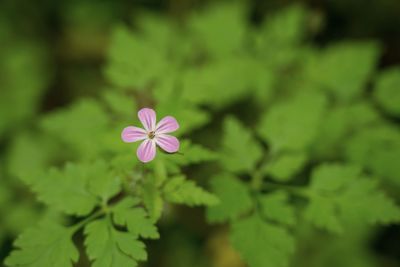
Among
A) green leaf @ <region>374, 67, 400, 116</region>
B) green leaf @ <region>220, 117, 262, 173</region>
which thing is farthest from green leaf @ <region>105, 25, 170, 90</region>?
green leaf @ <region>374, 67, 400, 116</region>

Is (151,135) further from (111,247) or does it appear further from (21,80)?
(21,80)

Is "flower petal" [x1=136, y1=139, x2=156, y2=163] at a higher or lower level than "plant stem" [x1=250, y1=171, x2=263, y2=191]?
lower

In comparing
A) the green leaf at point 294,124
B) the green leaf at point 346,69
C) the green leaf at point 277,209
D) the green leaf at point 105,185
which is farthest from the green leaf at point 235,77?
the green leaf at point 105,185

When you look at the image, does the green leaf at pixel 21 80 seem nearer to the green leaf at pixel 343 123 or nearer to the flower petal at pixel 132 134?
the flower petal at pixel 132 134

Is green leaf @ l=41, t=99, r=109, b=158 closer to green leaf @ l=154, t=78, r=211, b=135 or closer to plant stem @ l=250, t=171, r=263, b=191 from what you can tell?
green leaf @ l=154, t=78, r=211, b=135

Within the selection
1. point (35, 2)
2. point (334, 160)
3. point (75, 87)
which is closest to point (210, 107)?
point (334, 160)

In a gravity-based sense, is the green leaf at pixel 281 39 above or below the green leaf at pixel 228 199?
above
